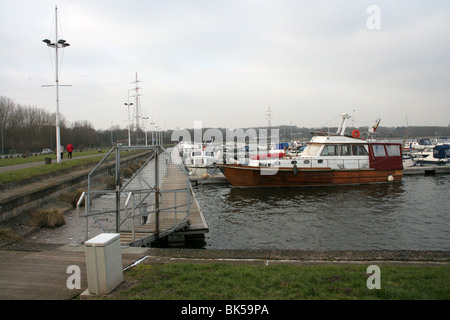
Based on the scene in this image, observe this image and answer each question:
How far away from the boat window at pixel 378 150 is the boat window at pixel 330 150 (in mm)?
3874

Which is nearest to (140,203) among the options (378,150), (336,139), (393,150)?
(336,139)

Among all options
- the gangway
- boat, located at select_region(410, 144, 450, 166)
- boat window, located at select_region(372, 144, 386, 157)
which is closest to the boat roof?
boat window, located at select_region(372, 144, 386, 157)

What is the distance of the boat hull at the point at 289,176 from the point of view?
2664 centimetres

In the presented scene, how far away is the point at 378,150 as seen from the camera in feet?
94.6

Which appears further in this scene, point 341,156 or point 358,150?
point 358,150

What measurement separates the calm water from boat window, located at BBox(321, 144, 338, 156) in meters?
2.99

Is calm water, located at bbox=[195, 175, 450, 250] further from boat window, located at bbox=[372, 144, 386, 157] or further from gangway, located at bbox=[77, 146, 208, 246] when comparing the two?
boat window, located at bbox=[372, 144, 386, 157]

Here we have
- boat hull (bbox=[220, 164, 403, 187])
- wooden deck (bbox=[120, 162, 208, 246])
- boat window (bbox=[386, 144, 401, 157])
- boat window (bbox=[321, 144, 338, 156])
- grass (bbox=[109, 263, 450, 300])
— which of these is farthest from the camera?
boat window (bbox=[386, 144, 401, 157])

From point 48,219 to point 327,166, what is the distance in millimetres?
21319

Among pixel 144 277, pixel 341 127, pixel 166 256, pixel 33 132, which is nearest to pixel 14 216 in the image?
pixel 166 256

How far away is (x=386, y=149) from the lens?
29.1m

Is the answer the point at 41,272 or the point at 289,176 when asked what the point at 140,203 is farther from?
the point at 289,176

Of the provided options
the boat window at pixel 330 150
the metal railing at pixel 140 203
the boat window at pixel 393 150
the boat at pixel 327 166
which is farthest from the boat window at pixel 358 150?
the metal railing at pixel 140 203

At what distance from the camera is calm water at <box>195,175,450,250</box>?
12.8 metres
